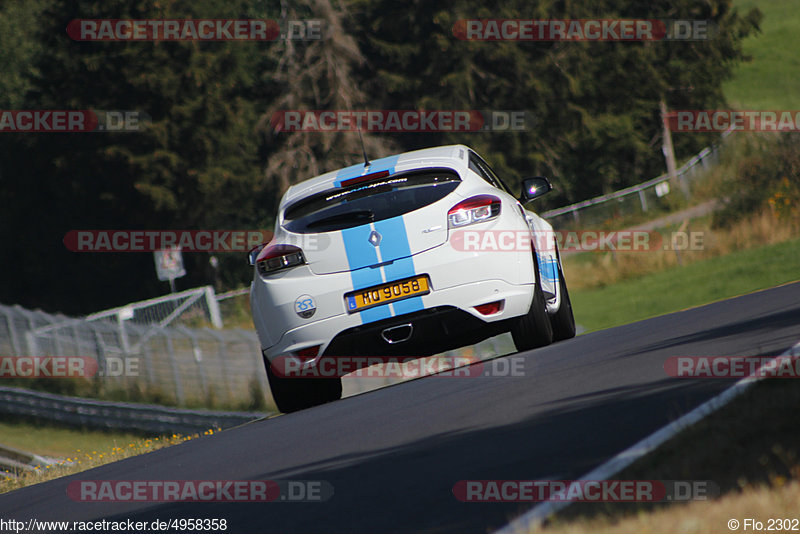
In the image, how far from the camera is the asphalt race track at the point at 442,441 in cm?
514

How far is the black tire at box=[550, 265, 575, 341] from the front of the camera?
11.4 metres

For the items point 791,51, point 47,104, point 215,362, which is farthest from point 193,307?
point 791,51

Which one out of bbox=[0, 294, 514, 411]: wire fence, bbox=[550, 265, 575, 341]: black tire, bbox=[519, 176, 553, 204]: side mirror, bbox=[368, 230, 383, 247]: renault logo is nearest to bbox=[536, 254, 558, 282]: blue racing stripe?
bbox=[550, 265, 575, 341]: black tire

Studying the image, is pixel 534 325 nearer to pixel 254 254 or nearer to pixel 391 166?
pixel 391 166

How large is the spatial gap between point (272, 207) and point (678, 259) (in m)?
30.9

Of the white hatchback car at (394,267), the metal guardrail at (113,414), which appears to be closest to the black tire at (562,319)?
the white hatchback car at (394,267)

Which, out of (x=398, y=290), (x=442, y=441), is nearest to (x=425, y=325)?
(x=398, y=290)

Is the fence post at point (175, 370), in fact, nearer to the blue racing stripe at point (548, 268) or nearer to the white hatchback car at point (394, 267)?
the blue racing stripe at point (548, 268)

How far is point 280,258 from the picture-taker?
9516 mm

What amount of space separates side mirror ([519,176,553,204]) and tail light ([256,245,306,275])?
255 centimetres

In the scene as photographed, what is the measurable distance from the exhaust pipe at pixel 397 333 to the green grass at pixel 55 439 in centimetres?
1417

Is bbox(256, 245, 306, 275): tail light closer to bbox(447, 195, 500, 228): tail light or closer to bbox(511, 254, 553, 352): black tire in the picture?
bbox(447, 195, 500, 228): tail light

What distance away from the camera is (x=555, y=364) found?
9.41m

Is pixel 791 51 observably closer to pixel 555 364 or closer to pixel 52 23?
pixel 52 23
